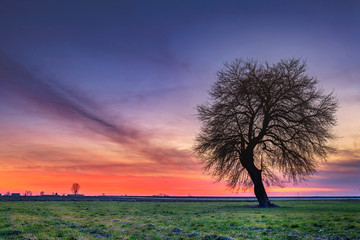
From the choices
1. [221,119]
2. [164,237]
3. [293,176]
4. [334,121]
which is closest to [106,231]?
[164,237]

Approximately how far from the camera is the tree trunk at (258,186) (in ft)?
101

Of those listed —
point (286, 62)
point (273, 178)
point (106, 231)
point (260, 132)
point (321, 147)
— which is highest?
point (286, 62)

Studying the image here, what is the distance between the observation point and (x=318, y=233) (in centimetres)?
1184

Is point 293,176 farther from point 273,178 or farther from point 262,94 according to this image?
point 262,94

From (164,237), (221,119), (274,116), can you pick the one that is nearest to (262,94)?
(274,116)

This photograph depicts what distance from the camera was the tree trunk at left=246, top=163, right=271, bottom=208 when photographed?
3078 centimetres

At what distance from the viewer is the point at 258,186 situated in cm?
3138

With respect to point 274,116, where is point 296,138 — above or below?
below

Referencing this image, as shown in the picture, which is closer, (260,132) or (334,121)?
(334,121)

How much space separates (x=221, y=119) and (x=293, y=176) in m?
10.8

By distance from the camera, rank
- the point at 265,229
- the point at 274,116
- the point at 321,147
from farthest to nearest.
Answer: the point at 274,116
the point at 321,147
the point at 265,229

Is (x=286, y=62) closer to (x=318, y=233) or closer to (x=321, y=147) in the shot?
(x=321, y=147)

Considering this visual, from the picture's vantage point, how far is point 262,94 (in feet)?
104

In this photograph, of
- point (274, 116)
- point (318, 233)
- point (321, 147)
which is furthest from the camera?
point (274, 116)
